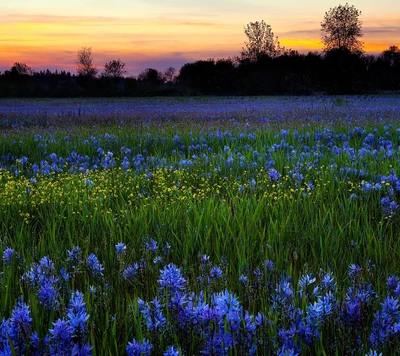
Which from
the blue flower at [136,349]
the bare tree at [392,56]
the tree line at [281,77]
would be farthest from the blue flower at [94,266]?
the bare tree at [392,56]

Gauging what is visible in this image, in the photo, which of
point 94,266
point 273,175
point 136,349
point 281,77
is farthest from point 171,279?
point 281,77

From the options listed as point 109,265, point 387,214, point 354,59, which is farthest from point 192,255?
point 354,59

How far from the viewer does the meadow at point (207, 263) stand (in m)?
1.75

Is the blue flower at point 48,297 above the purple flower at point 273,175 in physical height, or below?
below

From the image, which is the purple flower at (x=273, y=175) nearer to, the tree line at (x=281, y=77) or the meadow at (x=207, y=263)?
the meadow at (x=207, y=263)

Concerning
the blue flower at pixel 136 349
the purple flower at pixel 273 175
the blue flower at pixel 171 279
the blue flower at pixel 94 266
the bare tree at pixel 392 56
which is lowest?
the blue flower at pixel 94 266

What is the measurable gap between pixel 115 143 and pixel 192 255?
19.0 ft

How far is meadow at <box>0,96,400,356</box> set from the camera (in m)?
1.75

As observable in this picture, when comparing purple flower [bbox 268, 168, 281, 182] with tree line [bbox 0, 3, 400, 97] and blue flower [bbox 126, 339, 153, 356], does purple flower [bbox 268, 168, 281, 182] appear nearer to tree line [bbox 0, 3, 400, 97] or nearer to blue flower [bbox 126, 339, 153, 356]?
blue flower [bbox 126, 339, 153, 356]

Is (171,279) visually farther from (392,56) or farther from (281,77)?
(392,56)

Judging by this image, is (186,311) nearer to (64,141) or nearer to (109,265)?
(109,265)

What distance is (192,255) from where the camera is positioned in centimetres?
311

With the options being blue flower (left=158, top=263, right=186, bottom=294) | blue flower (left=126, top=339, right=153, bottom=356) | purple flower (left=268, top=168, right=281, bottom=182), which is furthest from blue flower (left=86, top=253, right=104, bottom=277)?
purple flower (left=268, top=168, right=281, bottom=182)

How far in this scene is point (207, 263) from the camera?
2.79 metres
